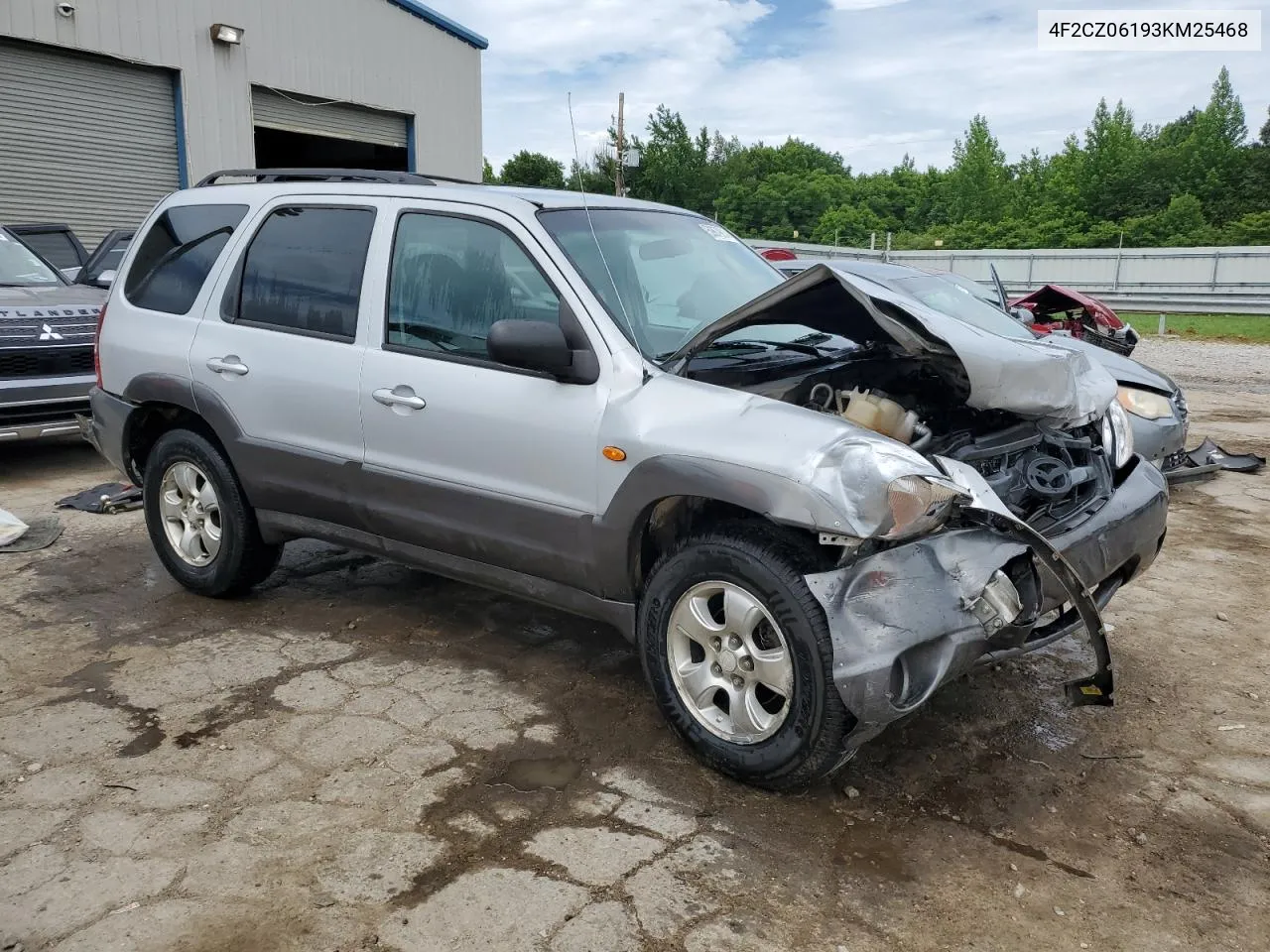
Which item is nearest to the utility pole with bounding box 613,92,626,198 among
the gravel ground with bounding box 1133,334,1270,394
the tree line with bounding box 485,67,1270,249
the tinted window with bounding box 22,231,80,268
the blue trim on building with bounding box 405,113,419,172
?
the tinted window with bounding box 22,231,80,268

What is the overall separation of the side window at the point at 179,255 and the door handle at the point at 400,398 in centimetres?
132

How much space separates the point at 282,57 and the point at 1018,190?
61545mm

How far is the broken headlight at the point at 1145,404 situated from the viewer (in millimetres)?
6586

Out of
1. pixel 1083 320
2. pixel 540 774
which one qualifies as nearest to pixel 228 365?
pixel 540 774

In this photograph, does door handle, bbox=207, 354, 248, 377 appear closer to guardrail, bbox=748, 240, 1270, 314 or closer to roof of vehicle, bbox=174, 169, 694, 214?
roof of vehicle, bbox=174, 169, 694, 214

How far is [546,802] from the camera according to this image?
3.05m

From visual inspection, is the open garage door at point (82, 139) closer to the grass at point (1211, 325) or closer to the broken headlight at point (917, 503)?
the broken headlight at point (917, 503)

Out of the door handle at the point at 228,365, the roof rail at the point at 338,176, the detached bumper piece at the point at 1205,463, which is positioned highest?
the roof rail at the point at 338,176

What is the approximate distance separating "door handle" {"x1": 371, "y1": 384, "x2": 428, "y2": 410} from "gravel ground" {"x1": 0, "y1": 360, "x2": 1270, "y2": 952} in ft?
3.49

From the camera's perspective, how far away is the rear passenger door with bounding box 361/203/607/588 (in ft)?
11.3

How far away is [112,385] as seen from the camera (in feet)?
16.0

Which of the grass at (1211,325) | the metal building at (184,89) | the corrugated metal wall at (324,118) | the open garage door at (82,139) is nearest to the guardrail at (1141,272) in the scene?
the grass at (1211,325)

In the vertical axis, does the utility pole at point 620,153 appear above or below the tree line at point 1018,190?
below

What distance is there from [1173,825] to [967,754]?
63 cm
